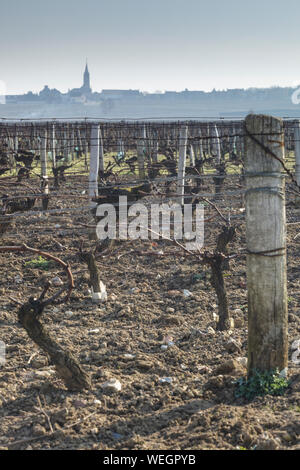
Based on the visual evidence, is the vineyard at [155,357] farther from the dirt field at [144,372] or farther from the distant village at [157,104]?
the distant village at [157,104]

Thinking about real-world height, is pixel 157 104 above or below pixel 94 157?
above

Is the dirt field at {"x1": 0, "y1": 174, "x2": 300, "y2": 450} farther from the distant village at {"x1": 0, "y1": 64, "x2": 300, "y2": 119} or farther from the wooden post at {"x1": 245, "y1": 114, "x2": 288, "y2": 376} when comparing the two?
the distant village at {"x1": 0, "y1": 64, "x2": 300, "y2": 119}

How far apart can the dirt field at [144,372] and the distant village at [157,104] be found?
119520 millimetres

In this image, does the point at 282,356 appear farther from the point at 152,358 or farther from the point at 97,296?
the point at 97,296

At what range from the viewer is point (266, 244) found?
123 inches

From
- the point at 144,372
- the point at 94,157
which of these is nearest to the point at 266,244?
the point at 144,372

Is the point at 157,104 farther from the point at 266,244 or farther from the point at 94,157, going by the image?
the point at 266,244

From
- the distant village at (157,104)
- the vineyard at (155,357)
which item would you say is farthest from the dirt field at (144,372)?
the distant village at (157,104)

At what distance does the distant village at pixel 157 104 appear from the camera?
131 metres

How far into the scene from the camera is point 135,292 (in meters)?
5.83

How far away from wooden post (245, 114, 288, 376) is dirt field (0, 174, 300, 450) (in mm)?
306

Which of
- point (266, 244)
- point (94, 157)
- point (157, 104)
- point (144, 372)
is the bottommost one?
point (144, 372)

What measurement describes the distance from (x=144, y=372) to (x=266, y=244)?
4.57ft

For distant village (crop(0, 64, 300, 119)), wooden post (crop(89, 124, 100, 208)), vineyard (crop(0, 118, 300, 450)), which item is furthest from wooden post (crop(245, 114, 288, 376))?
distant village (crop(0, 64, 300, 119))
